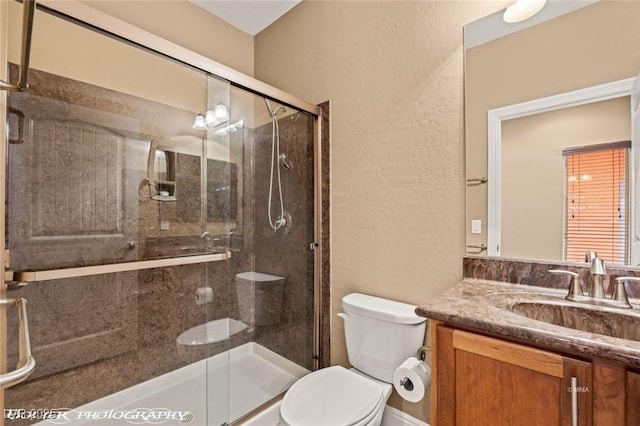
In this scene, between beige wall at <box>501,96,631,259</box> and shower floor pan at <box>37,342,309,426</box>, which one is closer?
beige wall at <box>501,96,631,259</box>

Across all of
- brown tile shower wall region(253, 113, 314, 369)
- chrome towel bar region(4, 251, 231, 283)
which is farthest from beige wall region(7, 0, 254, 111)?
chrome towel bar region(4, 251, 231, 283)

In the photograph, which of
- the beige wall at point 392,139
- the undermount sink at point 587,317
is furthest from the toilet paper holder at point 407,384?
the undermount sink at point 587,317

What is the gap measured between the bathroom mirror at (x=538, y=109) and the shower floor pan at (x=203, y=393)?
148 centimetres

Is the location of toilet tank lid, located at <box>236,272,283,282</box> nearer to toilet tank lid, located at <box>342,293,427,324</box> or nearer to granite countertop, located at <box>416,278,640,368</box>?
toilet tank lid, located at <box>342,293,427,324</box>

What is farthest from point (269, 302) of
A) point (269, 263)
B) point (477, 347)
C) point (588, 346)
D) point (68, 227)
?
point (588, 346)

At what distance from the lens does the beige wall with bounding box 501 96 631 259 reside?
3.55 ft

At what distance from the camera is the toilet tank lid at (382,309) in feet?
4.46

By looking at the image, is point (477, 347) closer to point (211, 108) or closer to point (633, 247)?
point (633, 247)

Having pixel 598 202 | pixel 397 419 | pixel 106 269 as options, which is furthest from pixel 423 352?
pixel 106 269

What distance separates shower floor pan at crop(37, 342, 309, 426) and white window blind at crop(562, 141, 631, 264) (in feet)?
5.58

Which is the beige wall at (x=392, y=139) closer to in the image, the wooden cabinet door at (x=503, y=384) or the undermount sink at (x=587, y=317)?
the undermount sink at (x=587, y=317)

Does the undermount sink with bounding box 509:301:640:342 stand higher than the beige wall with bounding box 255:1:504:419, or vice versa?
the beige wall with bounding box 255:1:504:419

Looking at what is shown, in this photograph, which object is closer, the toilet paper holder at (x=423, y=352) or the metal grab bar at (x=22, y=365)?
the metal grab bar at (x=22, y=365)

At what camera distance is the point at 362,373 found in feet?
4.99
